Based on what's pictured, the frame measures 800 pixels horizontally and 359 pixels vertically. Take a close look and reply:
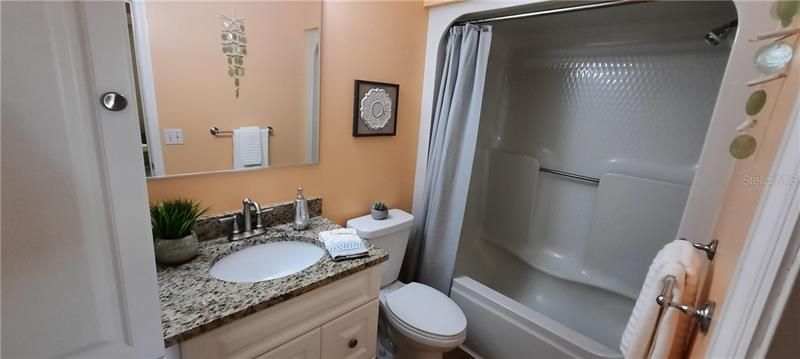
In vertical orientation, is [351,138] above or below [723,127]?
below

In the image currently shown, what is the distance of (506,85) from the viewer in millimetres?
2361

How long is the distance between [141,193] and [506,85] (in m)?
2.32

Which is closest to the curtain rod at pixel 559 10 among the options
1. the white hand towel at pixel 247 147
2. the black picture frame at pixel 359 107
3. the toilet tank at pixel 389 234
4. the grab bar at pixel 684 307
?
the black picture frame at pixel 359 107

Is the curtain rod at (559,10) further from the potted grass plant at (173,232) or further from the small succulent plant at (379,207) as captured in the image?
the potted grass plant at (173,232)

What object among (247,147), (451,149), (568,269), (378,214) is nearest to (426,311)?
(378,214)

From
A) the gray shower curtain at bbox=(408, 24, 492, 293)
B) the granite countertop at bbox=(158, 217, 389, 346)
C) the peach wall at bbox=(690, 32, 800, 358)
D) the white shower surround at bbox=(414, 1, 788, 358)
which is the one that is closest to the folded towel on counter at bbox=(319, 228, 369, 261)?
the granite countertop at bbox=(158, 217, 389, 346)

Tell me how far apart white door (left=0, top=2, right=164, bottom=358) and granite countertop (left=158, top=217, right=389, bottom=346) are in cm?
26

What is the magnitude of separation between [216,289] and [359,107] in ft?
3.37

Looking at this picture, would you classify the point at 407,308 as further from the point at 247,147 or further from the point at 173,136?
the point at 173,136

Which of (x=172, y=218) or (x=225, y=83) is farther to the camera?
(x=225, y=83)

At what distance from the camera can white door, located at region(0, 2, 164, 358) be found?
419 mm

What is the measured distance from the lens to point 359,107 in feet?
5.31

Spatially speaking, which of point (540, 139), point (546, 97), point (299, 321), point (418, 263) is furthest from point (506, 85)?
point (299, 321)

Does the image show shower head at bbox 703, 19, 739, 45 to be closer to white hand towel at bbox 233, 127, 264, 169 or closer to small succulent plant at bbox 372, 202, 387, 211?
small succulent plant at bbox 372, 202, 387, 211
